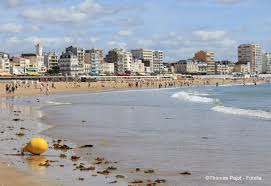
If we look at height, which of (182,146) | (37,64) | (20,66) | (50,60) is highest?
(50,60)

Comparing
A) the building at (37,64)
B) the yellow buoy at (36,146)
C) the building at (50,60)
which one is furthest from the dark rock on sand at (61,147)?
the building at (50,60)

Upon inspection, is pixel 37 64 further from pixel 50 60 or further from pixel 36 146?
pixel 36 146

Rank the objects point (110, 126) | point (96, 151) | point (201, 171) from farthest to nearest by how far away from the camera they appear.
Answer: point (110, 126)
point (96, 151)
point (201, 171)

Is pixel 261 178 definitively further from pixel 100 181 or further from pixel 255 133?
pixel 255 133

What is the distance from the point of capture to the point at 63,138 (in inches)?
614

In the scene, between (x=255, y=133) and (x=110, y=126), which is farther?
(x=110, y=126)

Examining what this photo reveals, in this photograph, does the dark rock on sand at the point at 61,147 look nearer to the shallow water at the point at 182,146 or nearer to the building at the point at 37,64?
the shallow water at the point at 182,146

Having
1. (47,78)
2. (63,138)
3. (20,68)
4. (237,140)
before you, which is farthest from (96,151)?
(20,68)

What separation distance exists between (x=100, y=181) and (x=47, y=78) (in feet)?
430

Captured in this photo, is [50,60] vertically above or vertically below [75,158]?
above

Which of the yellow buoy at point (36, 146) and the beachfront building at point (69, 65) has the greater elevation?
the beachfront building at point (69, 65)

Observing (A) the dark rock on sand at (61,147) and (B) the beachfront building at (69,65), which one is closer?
(A) the dark rock on sand at (61,147)

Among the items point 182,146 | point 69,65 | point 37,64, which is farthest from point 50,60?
point 182,146

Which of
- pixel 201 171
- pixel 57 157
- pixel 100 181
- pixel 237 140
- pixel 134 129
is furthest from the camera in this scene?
pixel 134 129
